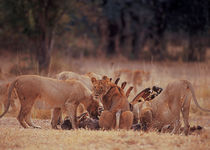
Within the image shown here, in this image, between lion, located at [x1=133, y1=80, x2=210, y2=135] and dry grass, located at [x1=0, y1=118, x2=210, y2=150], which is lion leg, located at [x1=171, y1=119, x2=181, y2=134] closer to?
lion, located at [x1=133, y1=80, x2=210, y2=135]

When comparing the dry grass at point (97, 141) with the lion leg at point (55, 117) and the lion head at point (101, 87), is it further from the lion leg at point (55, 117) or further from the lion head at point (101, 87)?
Answer: the lion leg at point (55, 117)

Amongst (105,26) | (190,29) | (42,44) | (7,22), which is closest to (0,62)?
(7,22)

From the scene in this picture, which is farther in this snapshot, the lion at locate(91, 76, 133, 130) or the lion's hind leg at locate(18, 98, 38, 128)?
the lion's hind leg at locate(18, 98, 38, 128)

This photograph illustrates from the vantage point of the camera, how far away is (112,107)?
26.1 feet

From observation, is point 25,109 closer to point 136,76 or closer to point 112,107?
point 112,107

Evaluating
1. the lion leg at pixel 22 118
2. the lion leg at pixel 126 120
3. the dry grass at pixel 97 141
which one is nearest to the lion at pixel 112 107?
the lion leg at pixel 126 120

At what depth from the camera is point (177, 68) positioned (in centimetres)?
2292

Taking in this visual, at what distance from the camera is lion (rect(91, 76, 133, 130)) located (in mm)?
7828

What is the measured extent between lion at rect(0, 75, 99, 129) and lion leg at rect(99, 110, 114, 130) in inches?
26.0

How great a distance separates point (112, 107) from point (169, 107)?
1127 mm

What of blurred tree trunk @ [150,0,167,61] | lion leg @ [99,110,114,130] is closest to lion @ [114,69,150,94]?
lion leg @ [99,110,114,130]

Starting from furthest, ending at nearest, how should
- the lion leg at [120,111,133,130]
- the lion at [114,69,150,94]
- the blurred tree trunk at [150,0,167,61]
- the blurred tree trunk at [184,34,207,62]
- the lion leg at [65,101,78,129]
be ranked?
the blurred tree trunk at [150,0,167,61] < the blurred tree trunk at [184,34,207,62] < the lion at [114,69,150,94] < the lion leg at [65,101,78,129] < the lion leg at [120,111,133,130]

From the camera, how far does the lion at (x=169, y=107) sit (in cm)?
789

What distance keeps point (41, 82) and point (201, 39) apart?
20393 millimetres
